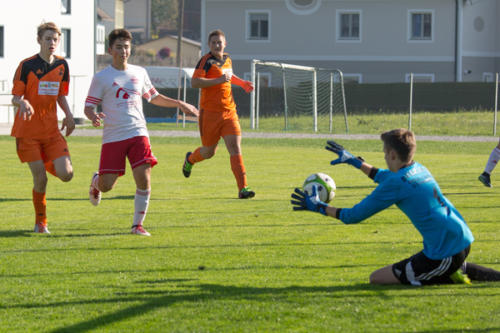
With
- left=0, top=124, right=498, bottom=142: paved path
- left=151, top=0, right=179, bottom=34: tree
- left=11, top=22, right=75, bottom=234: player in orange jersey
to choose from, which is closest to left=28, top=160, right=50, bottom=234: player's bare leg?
left=11, top=22, right=75, bottom=234: player in orange jersey

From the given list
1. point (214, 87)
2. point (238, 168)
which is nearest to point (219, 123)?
point (214, 87)

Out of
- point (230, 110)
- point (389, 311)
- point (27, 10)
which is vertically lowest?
point (389, 311)

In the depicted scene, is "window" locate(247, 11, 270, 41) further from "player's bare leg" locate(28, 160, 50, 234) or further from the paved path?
"player's bare leg" locate(28, 160, 50, 234)

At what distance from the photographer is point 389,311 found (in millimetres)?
5359

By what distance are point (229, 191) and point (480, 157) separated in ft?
32.7

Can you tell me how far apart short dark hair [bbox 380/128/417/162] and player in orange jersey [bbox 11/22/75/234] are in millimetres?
4160

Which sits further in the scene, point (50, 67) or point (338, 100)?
point (338, 100)

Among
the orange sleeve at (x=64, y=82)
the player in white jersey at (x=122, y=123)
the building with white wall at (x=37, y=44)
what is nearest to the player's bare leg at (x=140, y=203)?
the player in white jersey at (x=122, y=123)

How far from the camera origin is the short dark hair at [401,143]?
5.80 m

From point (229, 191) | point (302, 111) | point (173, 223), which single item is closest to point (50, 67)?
point (173, 223)

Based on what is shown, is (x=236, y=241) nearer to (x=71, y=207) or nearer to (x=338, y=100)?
(x=71, y=207)

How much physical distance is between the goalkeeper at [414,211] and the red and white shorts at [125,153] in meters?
2.87

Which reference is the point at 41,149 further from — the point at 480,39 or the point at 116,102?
the point at 480,39

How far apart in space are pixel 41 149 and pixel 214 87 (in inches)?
137
